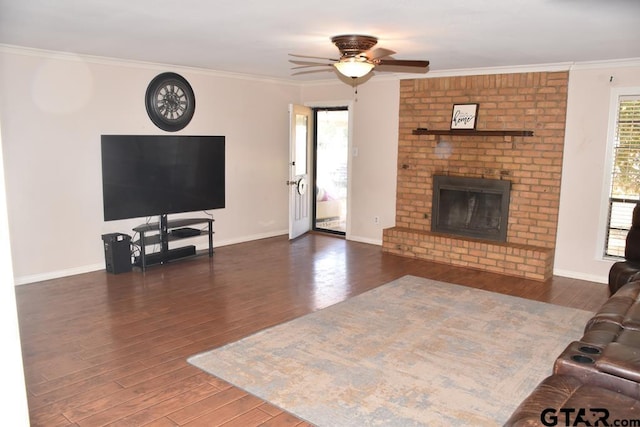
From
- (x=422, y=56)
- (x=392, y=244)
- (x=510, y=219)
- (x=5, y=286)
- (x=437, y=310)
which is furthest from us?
(x=392, y=244)

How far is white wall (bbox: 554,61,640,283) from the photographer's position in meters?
5.45

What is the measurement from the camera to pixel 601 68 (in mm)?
5410

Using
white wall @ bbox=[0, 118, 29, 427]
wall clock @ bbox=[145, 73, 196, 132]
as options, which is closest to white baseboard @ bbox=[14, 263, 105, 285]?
wall clock @ bbox=[145, 73, 196, 132]

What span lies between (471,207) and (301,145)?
2.76 m

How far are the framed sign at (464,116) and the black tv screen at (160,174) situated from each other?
9.92ft

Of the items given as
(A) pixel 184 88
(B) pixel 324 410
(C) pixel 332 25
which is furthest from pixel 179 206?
(B) pixel 324 410

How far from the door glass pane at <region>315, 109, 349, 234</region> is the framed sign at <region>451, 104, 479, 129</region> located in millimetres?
1843

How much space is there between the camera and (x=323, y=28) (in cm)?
390

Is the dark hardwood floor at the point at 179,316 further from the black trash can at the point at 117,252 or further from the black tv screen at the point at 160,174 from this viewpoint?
the black tv screen at the point at 160,174

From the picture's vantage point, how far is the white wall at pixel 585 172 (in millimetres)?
5449

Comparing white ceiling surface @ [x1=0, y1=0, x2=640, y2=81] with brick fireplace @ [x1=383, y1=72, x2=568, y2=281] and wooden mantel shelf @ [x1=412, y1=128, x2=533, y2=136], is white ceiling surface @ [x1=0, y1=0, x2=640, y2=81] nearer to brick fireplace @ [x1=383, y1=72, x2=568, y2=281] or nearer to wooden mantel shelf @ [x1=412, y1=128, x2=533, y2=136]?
brick fireplace @ [x1=383, y1=72, x2=568, y2=281]

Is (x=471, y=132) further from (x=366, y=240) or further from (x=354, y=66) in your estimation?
(x=354, y=66)

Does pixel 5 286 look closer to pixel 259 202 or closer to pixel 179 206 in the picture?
pixel 179 206

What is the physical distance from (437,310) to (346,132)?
4.01 metres
